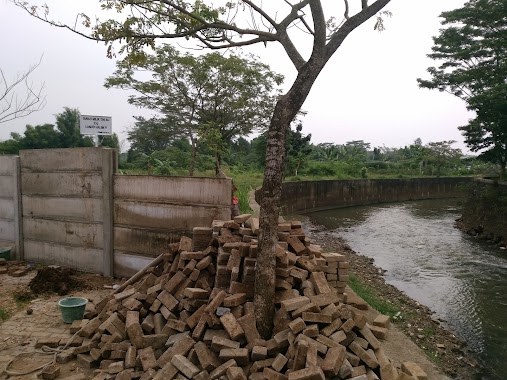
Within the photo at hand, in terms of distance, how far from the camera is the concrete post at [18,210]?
799 cm

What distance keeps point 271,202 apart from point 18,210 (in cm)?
627

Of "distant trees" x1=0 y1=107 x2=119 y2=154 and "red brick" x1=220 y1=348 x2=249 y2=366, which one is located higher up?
"distant trees" x1=0 y1=107 x2=119 y2=154

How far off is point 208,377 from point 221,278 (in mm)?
1123

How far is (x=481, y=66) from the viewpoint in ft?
63.2

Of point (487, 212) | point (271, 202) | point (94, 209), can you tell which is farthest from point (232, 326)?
point (487, 212)

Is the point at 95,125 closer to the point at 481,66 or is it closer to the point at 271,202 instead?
the point at 271,202

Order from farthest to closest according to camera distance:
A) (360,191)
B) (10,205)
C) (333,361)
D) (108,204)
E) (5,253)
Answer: (360,191) < (10,205) < (5,253) < (108,204) < (333,361)

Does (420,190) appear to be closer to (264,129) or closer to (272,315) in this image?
(264,129)

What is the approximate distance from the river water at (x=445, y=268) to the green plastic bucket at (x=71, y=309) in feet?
18.9

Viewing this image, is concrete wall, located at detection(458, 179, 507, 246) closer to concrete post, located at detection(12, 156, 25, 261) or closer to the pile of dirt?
the pile of dirt

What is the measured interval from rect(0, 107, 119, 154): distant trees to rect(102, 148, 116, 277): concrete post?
17700 mm

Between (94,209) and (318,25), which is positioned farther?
(94,209)

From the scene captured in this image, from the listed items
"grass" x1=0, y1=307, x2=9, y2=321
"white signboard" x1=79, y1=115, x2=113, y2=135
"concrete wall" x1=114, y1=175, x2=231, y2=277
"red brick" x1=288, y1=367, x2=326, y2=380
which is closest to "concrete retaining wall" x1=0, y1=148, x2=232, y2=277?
"concrete wall" x1=114, y1=175, x2=231, y2=277

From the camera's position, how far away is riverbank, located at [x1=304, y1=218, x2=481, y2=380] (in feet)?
19.4
